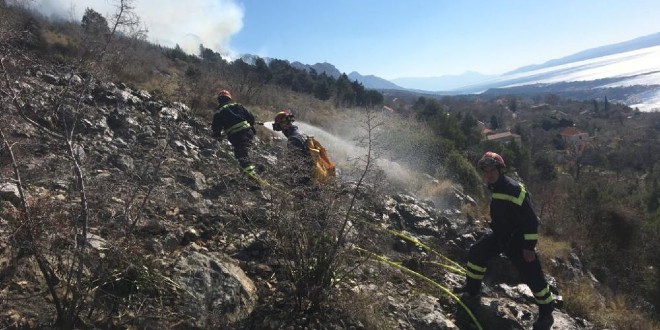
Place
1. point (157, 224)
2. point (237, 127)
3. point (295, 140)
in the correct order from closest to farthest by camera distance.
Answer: point (157, 224) < point (295, 140) < point (237, 127)

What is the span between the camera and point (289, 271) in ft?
13.5


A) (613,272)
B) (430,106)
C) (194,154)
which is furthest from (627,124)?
(194,154)

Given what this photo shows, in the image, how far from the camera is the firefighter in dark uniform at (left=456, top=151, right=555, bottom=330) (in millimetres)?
4602

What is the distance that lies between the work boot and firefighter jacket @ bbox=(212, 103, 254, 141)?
201 inches

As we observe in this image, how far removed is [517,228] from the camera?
4711 mm

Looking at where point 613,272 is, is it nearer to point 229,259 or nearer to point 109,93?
point 229,259

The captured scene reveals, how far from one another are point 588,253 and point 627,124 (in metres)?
93.7

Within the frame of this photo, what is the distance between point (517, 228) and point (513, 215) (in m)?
0.15

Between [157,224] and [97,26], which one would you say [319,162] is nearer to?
[157,224]

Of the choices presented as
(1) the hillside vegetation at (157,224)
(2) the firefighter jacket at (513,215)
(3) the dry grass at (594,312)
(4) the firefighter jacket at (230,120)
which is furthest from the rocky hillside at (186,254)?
(4) the firefighter jacket at (230,120)

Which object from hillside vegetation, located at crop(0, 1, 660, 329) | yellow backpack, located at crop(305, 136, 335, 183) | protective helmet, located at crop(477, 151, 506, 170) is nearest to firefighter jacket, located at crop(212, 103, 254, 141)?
hillside vegetation, located at crop(0, 1, 660, 329)

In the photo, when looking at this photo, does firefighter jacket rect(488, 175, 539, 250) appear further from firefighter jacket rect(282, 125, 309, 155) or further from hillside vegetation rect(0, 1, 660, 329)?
firefighter jacket rect(282, 125, 309, 155)

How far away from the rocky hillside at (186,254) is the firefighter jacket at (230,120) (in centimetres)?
158

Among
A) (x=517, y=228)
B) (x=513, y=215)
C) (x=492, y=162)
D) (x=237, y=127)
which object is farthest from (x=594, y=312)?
(x=237, y=127)
